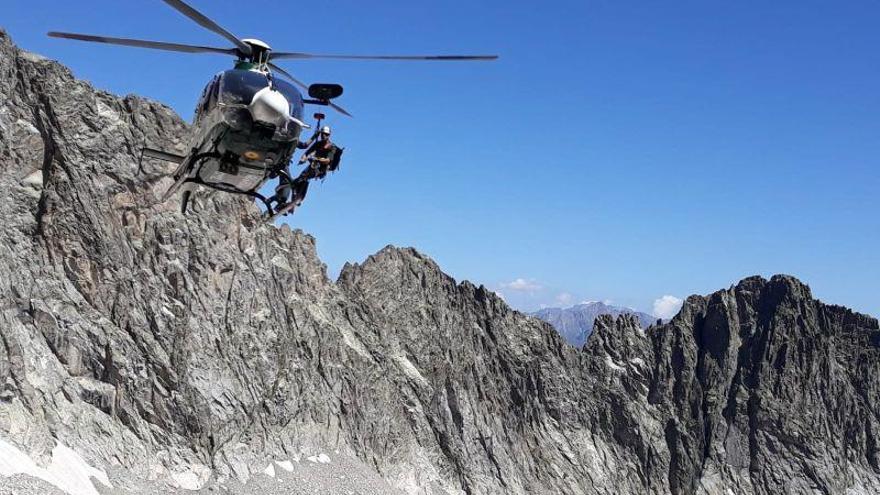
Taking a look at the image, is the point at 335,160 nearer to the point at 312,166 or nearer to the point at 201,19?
the point at 312,166

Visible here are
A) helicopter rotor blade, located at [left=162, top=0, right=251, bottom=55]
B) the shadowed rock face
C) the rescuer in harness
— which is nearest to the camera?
helicopter rotor blade, located at [left=162, top=0, right=251, bottom=55]

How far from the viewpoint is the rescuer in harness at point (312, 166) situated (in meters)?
24.8

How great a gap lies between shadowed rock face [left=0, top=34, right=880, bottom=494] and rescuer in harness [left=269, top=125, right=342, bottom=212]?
16.0m

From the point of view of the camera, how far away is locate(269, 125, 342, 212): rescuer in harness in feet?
81.5

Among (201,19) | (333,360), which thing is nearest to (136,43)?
(201,19)

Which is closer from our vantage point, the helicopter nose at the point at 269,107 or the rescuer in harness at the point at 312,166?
the helicopter nose at the point at 269,107

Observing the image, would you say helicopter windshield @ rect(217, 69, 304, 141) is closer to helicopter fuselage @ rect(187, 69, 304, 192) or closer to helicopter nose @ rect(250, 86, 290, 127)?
helicopter fuselage @ rect(187, 69, 304, 192)

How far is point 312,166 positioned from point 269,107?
3.55 metres

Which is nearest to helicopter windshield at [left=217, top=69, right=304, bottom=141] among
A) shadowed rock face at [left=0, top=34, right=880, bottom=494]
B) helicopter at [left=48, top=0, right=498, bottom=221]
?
helicopter at [left=48, top=0, right=498, bottom=221]

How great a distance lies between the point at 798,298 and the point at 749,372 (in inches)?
757

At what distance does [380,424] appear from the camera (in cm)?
11219

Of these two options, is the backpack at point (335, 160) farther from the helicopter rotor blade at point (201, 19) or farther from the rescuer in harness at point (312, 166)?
the helicopter rotor blade at point (201, 19)

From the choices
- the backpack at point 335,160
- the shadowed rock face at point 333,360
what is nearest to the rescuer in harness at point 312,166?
the backpack at point 335,160

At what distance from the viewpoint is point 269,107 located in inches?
858
